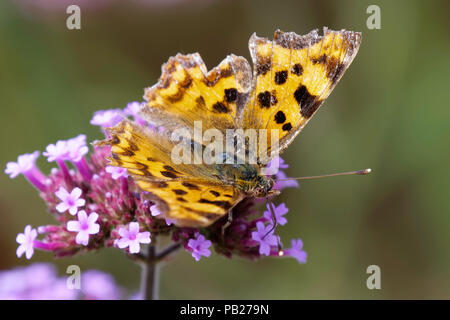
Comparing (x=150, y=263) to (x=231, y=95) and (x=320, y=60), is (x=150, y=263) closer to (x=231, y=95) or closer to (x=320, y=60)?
(x=231, y=95)

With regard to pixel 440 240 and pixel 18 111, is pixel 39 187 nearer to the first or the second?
pixel 18 111

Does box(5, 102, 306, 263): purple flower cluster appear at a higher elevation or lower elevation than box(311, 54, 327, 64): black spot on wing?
lower

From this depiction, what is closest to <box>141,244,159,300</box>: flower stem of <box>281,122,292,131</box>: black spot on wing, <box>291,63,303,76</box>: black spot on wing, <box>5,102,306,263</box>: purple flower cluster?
<box>5,102,306,263</box>: purple flower cluster

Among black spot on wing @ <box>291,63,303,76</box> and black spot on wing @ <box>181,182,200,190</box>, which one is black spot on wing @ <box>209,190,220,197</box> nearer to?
black spot on wing @ <box>181,182,200,190</box>

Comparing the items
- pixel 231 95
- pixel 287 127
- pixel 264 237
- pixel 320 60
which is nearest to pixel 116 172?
pixel 231 95

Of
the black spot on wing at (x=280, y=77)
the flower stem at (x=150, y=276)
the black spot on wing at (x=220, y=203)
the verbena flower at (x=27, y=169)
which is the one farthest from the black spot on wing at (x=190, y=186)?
the verbena flower at (x=27, y=169)

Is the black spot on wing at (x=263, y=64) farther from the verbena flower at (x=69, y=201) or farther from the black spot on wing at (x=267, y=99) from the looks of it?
the verbena flower at (x=69, y=201)
